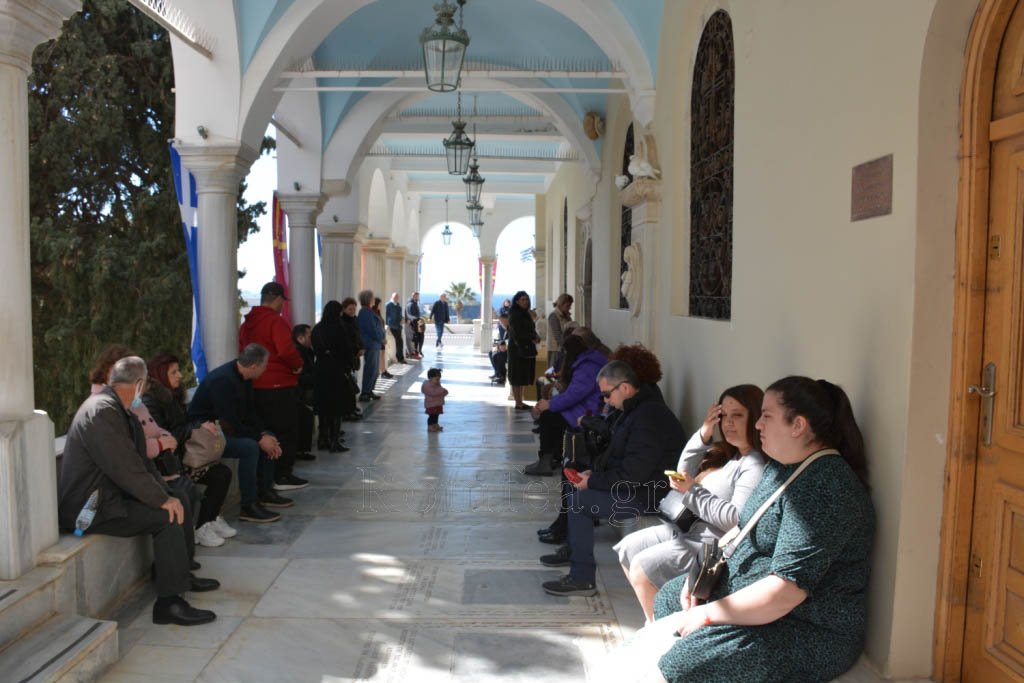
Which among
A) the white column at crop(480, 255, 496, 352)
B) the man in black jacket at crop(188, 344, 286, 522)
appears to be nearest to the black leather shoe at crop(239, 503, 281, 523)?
the man in black jacket at crop(188, 344, 286, 522)

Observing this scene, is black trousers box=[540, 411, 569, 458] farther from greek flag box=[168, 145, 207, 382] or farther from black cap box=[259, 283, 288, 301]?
greek flag box=[168, 145, 207, 382]

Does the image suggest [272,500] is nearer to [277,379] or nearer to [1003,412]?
[277,379]

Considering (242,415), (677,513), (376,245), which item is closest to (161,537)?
(242,415)

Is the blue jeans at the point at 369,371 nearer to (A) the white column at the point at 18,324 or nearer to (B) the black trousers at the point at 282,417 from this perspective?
(B) the black trousers at the point at 282,417

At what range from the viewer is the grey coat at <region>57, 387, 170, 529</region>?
3676 millimetres

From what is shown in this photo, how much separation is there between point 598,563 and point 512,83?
298 inches

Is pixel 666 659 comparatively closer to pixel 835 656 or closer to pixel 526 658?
pixel 835 656

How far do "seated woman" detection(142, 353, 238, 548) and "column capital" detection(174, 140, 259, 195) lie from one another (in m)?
2.68

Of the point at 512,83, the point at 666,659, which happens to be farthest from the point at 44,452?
the point at 512,83

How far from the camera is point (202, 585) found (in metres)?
4.21

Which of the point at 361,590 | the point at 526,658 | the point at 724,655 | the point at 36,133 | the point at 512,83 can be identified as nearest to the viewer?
the point at 724,655

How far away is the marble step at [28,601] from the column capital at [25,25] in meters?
2.03

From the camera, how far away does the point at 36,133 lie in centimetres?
1198

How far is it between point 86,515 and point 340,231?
397 inches
